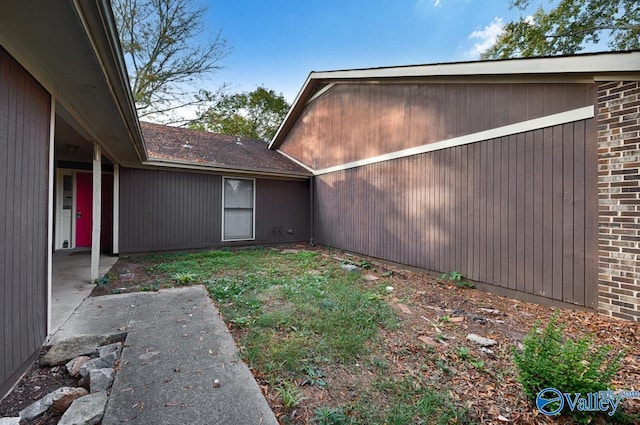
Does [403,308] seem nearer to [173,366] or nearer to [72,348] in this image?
[173,366]

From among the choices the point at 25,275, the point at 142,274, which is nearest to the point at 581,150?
the point at 25,275

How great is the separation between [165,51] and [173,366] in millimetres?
14689

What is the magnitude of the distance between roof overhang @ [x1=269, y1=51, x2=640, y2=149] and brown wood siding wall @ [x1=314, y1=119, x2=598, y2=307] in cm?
54

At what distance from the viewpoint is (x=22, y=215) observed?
2016mm

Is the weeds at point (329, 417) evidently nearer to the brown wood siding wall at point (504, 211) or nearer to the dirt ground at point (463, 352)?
the dirt ground at point (463, 352)

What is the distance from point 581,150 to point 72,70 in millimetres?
5338

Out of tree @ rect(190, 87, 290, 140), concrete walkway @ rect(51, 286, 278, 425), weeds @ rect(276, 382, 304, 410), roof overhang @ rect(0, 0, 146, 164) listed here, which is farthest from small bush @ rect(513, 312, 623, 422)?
tree @ rect(190, 87, 290, 140)

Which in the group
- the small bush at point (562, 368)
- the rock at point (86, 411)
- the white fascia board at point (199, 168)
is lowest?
the rock at point (86, 411)

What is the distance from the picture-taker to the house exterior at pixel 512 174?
9.57ft

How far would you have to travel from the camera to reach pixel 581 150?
10.4 ft

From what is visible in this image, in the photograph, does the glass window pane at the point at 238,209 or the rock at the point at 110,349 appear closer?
the rock at the point at 110,349

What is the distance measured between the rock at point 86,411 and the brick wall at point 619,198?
15.6 feet

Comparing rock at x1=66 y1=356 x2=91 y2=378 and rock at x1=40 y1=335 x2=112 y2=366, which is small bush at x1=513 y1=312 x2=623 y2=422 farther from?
rock at x1=40 y1=335 x2=112 y2=366

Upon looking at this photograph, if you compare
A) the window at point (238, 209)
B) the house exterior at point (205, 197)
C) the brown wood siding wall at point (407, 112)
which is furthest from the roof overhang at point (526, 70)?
the window at point (238, 209)
